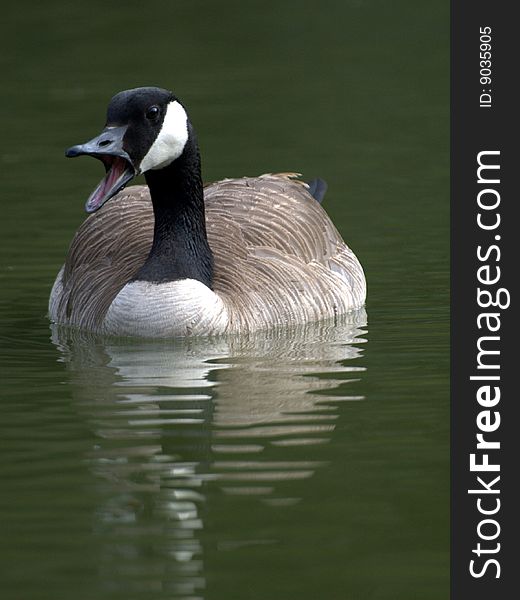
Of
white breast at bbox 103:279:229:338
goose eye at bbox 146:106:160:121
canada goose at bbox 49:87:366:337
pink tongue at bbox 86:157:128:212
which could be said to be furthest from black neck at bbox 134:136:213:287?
pink tongue at bbox 86:157:128:212

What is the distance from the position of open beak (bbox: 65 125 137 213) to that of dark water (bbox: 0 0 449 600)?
1.24m

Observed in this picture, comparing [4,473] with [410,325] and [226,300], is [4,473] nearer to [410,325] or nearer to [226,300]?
[226,300]

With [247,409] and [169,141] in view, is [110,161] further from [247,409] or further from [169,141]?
[247,409]

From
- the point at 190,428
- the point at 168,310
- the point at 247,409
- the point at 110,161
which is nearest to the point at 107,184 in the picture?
the point at 110,161

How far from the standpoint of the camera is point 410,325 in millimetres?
12906

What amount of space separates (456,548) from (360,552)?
50cm

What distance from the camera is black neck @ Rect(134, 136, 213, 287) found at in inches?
495

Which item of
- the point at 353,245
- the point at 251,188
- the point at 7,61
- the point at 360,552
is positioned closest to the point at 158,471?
the point at 360,552

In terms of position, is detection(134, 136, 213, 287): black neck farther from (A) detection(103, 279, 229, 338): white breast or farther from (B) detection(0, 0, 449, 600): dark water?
(B) detection(0, 0, 449, 600): dark water

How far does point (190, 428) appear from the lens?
992cm

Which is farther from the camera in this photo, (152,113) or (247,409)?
(152,113)

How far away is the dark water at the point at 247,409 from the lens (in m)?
7.67

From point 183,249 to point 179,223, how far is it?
0.22 m

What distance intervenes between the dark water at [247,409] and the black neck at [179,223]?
61cm
